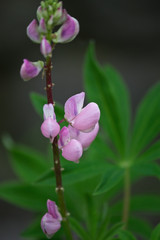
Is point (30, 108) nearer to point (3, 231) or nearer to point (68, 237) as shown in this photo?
point (3, 231)

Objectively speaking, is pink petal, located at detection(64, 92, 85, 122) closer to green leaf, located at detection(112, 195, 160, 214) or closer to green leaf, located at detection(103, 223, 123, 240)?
green leaf, located at detection(103, 223, 123, 240)

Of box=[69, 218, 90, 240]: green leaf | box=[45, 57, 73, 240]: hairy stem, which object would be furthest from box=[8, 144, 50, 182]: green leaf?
box=[45, 57, 73, 240]: hairy stem

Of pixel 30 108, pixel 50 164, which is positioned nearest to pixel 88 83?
pixel 50 164

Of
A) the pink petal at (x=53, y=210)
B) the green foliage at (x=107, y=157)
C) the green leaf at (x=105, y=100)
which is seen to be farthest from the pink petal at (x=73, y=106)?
the green leaf at (x=105, y=100)

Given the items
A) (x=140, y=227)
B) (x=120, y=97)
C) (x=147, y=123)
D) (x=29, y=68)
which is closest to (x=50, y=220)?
(x=29, y=68)

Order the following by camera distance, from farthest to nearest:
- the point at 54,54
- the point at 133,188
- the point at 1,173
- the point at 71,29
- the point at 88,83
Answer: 1. the point at 54,54
2. the point at 1,173
3. the point at 133,188
4. the point at 88,83
5. the point at 71,29
